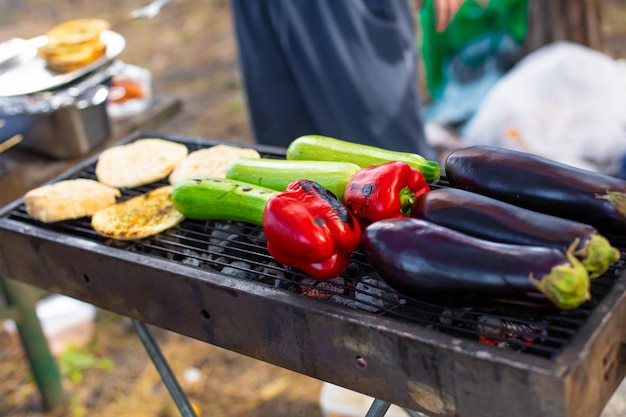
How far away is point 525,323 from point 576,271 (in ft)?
0.59

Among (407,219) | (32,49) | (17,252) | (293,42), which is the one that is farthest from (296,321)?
(32,49)

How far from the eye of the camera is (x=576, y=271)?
1.48 meters

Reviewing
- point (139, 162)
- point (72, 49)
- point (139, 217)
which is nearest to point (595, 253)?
point (139, 217)

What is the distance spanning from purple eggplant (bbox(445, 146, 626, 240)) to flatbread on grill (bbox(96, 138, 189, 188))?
1.17 m

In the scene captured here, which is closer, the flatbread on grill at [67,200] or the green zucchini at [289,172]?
the green zucchini at [289,172]

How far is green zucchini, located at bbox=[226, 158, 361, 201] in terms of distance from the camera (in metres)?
2.06

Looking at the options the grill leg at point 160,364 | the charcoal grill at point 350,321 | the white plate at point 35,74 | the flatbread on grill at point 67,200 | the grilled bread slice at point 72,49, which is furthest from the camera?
the grilled bread slice at point 72,49

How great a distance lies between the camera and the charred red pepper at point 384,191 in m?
1.86

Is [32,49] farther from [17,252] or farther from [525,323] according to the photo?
[525,323]

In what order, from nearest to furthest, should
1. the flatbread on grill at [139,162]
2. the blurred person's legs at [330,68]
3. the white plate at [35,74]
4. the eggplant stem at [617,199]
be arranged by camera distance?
1. the eggplant stem at [617,199]
2. the flatbread on grill at [139,162]
3. the white plate at [35,74]
4. the blurred person's legs at [330,68]

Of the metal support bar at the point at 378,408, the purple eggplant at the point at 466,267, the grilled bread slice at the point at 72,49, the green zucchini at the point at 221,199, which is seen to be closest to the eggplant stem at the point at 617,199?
the purple eggplant at the point at 466,267

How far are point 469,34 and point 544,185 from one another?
4.76 metres

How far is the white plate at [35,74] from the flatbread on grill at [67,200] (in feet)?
3.45

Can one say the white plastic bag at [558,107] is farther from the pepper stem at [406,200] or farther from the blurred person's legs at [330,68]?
the pepper stem at [406,200]
